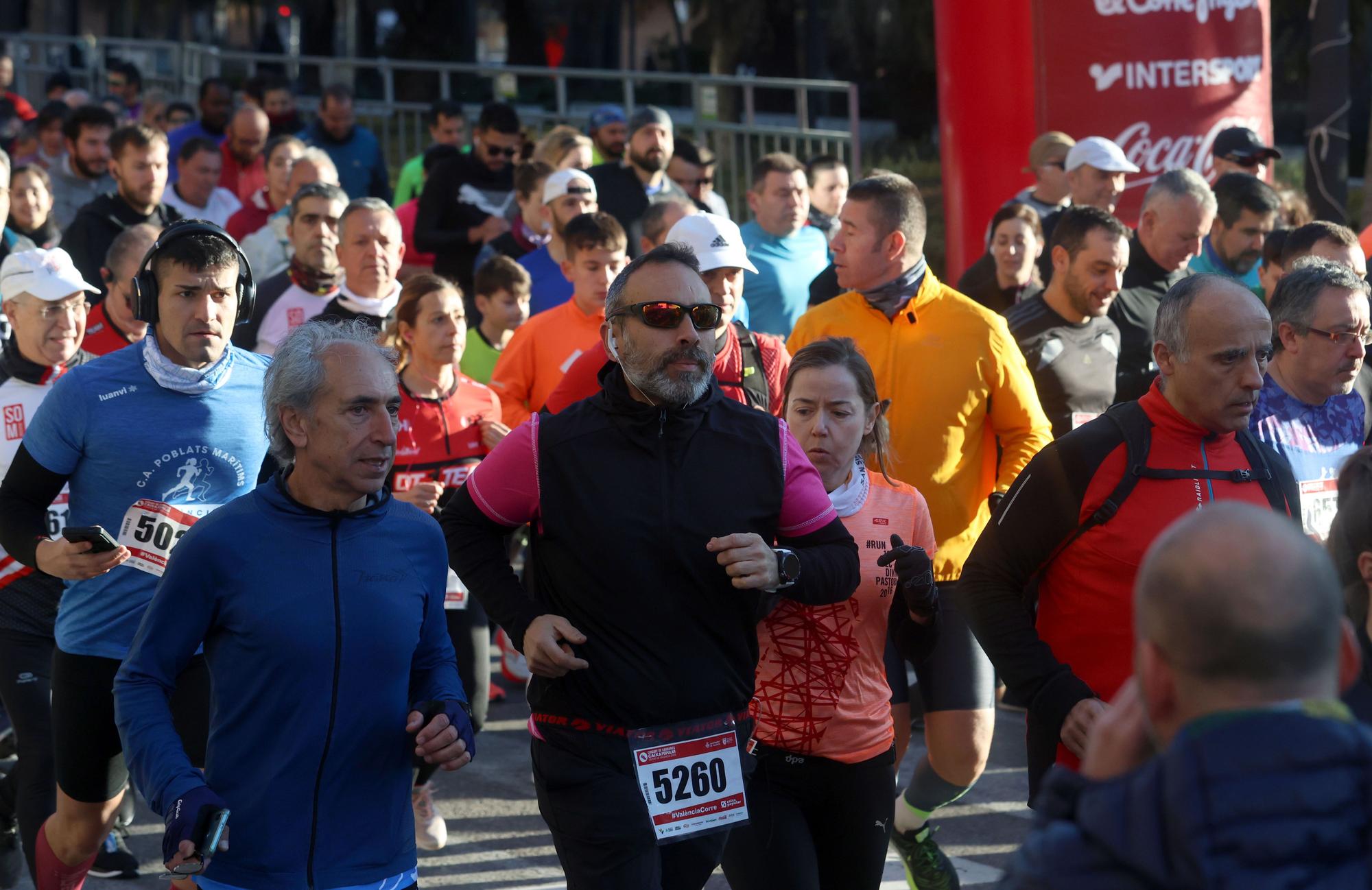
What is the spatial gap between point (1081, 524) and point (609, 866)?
132 centimetres

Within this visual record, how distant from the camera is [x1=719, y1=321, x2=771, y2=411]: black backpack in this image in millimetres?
5332

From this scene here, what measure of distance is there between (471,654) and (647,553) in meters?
2.43

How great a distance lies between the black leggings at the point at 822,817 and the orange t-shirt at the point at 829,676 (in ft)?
0.13

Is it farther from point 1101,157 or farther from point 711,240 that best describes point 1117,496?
point 1101,157

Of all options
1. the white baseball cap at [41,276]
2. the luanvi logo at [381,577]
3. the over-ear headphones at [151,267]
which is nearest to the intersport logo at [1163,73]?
the white baseball cap at [41,276]

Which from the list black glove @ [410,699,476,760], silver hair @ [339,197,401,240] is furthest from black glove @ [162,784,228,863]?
silver hair @ [339,197,401,240]

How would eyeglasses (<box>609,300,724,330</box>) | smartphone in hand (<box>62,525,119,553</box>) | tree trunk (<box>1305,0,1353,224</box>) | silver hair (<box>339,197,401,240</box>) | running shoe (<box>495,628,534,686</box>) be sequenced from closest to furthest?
eyeglasses (<box>609,300,724,330</box>), smartphone in hand (<box>62,525,119,553</box>), silver hair (<box>339,197,401,240</box>), running shoe (<box>495,628,534,686</box>), tree trunk (<box>1305,0,1353,224</box>)

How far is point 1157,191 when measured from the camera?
7.25 m

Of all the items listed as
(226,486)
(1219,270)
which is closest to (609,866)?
(226,486)

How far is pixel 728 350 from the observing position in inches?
213

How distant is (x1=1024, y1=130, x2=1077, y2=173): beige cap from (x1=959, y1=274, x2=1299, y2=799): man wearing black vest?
6.10m

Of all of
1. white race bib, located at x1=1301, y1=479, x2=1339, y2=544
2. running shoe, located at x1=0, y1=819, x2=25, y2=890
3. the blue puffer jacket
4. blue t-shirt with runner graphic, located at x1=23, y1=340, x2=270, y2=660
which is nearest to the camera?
the blue puffer jacket

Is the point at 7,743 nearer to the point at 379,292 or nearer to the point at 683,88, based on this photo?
the point at 379,292

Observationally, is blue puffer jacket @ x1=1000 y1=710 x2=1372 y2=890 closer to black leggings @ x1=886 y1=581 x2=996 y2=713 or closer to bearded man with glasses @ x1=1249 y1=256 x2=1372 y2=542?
bearded man with glasses @ x1=1249 y1=256 x2=1372 y2=542
